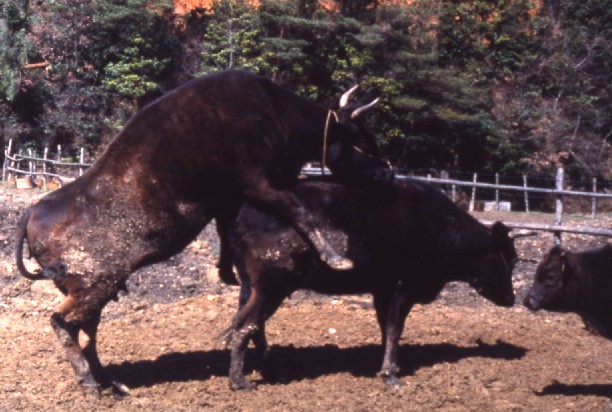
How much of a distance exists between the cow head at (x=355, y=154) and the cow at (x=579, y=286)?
1720 mm

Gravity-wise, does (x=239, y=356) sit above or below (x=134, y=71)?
below

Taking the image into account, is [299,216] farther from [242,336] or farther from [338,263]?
[242,336]

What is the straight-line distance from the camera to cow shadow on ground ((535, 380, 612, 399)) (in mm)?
7992

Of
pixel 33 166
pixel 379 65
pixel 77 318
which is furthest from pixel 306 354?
pixel 379 65

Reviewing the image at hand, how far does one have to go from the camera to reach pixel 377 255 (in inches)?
346

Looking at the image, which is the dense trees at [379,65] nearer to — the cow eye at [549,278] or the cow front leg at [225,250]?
the cow front leg at [225,250]

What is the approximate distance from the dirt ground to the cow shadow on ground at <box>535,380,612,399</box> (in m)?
0.02

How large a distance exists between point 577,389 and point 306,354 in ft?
8.89

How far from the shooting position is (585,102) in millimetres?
33781

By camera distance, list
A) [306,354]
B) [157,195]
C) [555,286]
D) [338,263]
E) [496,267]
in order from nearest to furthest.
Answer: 1. [157,195]
2. [338,263]
3. [555,286]
4. [306,354]
5. [496,267]

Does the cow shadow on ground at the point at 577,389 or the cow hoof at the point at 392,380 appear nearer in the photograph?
the cow shadow on ground at the point at 577,389

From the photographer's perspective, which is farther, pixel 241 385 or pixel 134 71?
pixel 134 71

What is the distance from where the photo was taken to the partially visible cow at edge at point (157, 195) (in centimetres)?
764

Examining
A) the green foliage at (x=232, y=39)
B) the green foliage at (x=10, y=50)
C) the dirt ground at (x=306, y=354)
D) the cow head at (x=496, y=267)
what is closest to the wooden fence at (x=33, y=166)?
the green foliage at (x=10, y=50)
